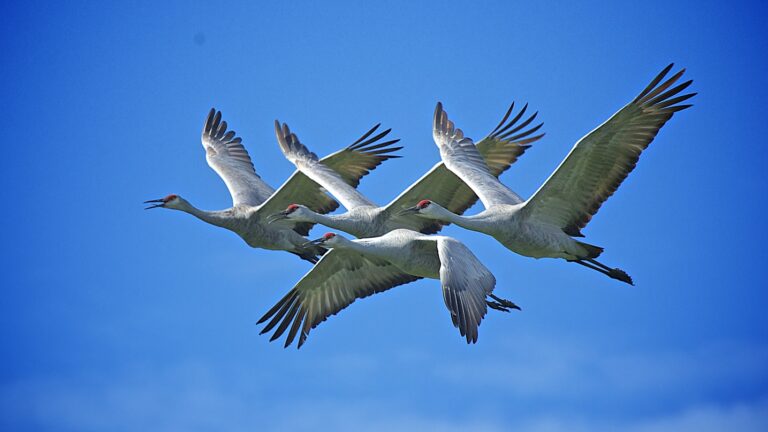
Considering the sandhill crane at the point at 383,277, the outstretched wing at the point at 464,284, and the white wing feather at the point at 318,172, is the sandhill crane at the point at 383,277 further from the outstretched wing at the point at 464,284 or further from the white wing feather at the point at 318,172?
the white wing feather at the point at 318,172

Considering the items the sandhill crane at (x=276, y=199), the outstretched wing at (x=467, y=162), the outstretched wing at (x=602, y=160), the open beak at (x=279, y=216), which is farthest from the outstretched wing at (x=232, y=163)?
the outstretched wing at (x=602, y=160)

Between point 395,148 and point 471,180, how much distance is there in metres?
2.37

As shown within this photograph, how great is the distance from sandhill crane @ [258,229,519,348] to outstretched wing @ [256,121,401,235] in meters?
2.27

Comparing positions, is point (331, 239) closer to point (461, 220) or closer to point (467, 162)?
point (461, 220)

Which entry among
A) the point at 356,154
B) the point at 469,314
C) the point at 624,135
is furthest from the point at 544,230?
the point at 356,154

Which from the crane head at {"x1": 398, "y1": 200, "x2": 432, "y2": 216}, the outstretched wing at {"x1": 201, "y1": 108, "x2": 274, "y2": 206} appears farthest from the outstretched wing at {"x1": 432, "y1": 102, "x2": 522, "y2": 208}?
the outstretched wing at {"x1": 201, "y1": 108, "x2": 274, "y2": 206}

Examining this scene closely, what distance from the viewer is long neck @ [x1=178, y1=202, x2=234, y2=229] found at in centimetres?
1767

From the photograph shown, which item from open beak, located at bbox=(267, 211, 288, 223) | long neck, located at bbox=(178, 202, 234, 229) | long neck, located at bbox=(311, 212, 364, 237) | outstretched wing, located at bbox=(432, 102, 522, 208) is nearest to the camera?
outstretched wing, located at bbox=(432, 102, 522, 208)

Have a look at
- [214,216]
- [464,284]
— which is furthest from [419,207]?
[214,216]

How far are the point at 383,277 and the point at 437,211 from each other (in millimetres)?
1055

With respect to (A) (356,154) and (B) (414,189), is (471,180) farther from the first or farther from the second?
(A) (356,154)

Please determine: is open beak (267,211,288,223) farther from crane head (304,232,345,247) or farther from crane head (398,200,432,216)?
crane head (304,232,345,247)

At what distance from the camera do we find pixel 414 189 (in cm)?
1692

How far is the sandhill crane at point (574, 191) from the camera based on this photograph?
14430mm
